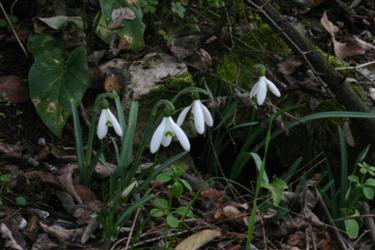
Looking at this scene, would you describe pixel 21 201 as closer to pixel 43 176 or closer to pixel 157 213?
pixel 43 176

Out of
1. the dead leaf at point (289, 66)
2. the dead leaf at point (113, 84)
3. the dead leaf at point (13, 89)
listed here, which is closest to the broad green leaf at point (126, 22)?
the dead leaf at point (113, 84)

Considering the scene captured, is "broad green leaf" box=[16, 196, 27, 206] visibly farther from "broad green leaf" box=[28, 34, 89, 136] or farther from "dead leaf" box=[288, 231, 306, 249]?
"dead leaf" box=[288, 231, 306, 249]

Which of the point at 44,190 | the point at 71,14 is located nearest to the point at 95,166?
the point at 44,190

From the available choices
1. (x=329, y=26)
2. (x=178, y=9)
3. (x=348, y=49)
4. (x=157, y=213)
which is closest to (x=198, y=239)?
(x=157, y=213)

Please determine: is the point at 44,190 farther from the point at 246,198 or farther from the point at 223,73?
the point at 223,73

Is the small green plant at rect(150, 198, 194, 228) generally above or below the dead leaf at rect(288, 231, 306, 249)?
above

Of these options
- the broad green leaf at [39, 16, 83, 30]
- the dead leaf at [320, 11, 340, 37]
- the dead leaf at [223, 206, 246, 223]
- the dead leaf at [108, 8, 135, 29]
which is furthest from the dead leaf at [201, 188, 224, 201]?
the dead leaf at [320, 11, 340, 37]
